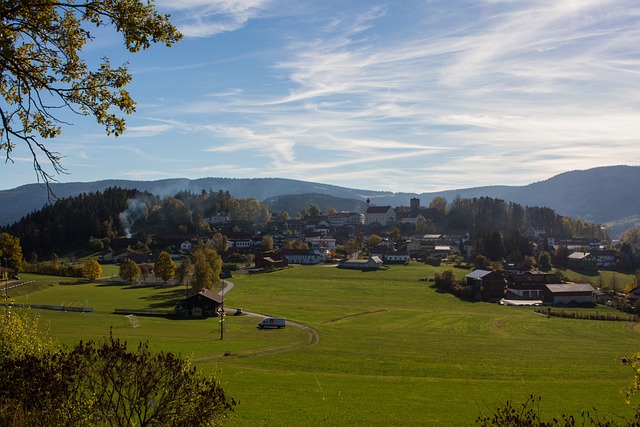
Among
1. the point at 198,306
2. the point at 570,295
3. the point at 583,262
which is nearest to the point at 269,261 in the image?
the point at 198,306

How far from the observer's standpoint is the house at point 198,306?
61438 mm

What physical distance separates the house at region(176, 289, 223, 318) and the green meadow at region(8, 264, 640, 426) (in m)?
4.03

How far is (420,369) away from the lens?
36.8m

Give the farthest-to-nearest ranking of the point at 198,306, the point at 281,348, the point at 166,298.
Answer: the point at 166,298, the point at 198,306, the point at 281,348

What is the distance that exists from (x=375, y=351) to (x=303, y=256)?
8860cm

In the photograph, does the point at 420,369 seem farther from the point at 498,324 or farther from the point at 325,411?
the point at 498,324

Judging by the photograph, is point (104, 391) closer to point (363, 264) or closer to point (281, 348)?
point (281, 348)

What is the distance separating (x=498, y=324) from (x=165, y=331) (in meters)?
37.8

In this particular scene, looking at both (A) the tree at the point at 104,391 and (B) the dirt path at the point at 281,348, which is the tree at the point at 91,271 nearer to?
(B) the dirt path at the point at 281,348

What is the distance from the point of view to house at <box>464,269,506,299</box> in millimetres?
87875

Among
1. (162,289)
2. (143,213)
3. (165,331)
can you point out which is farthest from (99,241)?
(165,331)

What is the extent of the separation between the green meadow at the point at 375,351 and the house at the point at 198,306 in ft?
13.2

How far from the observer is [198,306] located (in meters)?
62.2

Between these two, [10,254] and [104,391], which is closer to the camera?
[104,391]
